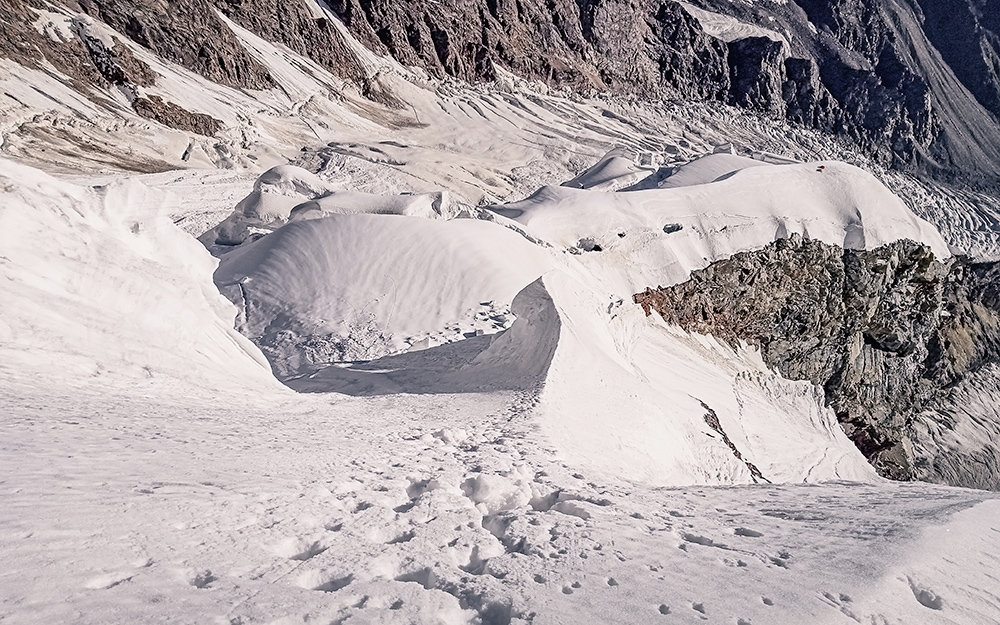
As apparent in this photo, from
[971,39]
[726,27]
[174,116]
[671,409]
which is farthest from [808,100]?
[671,409]

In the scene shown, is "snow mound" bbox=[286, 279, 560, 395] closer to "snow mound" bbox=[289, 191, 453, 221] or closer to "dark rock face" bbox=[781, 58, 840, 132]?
"snow mound" bbox=[289, 191, 453, 221]

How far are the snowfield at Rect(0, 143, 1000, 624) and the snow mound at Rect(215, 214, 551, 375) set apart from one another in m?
0.71

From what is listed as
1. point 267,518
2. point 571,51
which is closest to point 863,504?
point 267,518

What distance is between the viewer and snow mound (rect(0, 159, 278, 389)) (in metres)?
4.58

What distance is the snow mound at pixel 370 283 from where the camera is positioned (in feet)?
32.8

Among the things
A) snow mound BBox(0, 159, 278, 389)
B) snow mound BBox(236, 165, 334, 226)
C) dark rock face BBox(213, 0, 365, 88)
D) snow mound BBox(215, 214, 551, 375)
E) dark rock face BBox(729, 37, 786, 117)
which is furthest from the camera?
dark rock face BBox(729, 37, 786, 117)

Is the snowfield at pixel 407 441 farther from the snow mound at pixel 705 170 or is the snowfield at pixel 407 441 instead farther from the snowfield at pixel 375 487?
the snow mound at pixel 705 170

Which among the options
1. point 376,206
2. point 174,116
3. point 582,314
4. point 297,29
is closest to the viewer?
point 582,314

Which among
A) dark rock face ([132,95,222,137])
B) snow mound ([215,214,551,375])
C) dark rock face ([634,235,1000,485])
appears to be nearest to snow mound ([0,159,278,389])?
snow mound ([215,214,551,375])

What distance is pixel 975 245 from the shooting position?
4169 cm

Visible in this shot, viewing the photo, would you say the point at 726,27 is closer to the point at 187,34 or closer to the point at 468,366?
the point at 187,34

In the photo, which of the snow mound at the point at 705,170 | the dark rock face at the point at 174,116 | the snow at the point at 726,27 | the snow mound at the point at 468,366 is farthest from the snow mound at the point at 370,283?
the snow at the point at 726,27

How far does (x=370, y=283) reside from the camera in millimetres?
11008

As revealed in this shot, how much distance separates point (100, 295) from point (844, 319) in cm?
1715
